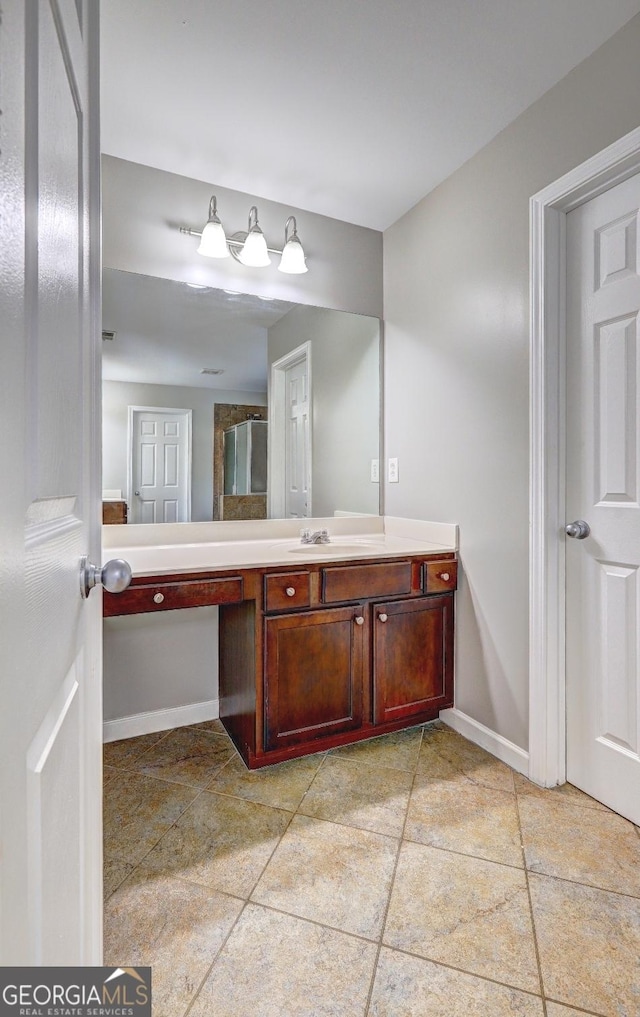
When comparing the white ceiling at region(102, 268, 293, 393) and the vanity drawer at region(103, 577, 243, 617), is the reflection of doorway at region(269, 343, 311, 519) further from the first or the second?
the vanity drawer at region(103, 577, 243, 617)

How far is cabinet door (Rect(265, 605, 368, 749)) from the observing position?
1.87 m

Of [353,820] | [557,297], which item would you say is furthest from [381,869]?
[557,297]

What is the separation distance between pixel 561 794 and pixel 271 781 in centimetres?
100

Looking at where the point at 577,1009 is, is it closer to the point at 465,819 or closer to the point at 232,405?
the point at 465,819

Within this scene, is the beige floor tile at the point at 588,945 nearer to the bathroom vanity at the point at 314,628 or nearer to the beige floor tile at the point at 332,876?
the beige floor tile at the point at 332,876

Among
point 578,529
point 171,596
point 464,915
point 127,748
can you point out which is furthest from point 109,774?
point 578,529

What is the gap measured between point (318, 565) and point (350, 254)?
1620 millimetres

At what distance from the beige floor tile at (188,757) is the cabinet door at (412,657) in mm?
640

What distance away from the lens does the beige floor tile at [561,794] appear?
1.70m

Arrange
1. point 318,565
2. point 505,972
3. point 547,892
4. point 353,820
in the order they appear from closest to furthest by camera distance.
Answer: point 505,972, point 547,892, point 353,820, point 318,565

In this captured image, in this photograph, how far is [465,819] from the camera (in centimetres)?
161

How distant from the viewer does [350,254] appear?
256 cm

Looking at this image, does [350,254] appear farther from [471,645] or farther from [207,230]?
[471,645]

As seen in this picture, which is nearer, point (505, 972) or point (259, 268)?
point (505, 972)
